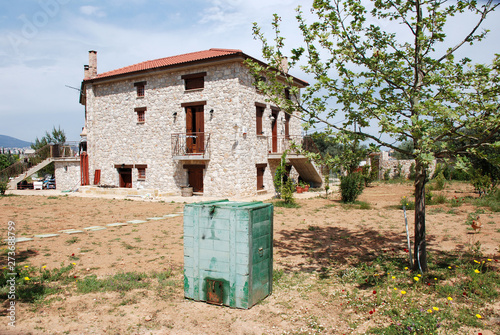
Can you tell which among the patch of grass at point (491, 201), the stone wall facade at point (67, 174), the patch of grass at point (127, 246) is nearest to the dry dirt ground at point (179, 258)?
the patch of grass at point (127, 246)

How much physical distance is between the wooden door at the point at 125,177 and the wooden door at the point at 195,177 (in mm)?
4404

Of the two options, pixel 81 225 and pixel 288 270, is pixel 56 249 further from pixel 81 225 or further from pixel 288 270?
pixel 288 270

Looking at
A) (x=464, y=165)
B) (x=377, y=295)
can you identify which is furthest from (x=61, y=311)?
(x=464, y=165)

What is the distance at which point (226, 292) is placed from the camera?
4.16m

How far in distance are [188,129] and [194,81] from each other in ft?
8.30

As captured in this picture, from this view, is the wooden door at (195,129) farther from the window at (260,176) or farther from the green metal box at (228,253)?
the green metal box at (228,253)

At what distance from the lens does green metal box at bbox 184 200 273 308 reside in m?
4.04

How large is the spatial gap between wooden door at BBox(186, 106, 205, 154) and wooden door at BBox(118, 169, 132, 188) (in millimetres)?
4847

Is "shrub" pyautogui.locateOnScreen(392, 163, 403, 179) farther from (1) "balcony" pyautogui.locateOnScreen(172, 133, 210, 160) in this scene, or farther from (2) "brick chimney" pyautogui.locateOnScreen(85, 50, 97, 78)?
(2) "brick chimney" pyautogui.locateOnScreen(85, 50, 97, 78)

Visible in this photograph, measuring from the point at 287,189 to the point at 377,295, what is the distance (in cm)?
972

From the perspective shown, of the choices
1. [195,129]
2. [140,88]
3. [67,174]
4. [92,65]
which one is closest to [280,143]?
[195,129]

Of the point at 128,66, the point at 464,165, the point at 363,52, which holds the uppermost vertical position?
the point at 128,66

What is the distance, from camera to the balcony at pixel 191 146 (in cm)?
1691

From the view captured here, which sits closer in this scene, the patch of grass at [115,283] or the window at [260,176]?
the patch of grass at [115,283]
